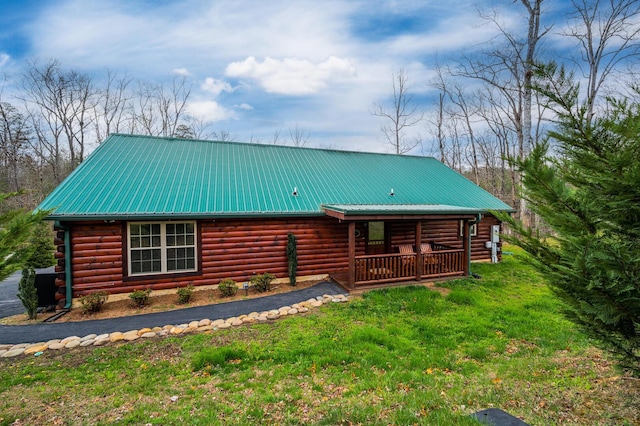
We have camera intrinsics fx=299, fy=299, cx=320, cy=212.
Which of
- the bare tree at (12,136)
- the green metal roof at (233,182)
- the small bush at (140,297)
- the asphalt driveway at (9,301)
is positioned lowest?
the asphalt driveway at (9,301)

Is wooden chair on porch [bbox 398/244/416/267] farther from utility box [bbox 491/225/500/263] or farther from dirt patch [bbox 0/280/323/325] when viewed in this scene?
utility box [bbox 491/225/500/263]

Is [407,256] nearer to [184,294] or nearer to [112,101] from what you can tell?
[184,294]

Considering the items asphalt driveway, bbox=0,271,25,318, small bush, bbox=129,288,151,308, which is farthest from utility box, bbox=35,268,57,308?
small bush, bbox=129,288,151,308

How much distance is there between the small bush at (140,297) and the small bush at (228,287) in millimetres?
1884

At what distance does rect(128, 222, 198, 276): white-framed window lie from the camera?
8.70 metres

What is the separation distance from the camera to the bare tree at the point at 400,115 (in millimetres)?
27000

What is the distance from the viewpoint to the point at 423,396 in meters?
3.89

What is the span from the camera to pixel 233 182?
10.6 metres

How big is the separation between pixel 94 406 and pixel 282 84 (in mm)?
29993

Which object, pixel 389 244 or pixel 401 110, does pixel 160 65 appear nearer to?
pixel 401 110

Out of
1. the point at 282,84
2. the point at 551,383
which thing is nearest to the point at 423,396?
the point at 551,383

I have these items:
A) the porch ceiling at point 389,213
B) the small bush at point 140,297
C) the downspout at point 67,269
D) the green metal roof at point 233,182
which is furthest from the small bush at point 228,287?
the downspout at point 67,269

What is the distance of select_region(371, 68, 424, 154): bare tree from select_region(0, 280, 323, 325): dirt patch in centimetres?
2205

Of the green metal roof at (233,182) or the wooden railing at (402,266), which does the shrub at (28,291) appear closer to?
the green metal roof at (233,182)
